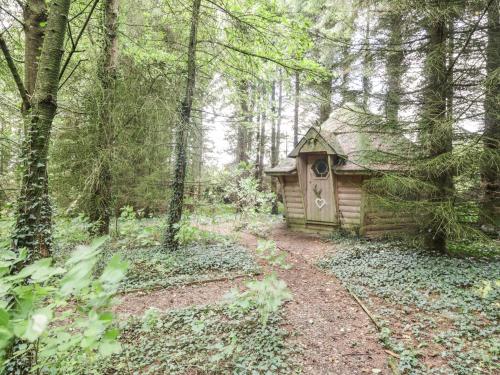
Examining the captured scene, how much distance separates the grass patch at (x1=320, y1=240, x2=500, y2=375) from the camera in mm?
3221

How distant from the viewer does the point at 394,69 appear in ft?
21.8

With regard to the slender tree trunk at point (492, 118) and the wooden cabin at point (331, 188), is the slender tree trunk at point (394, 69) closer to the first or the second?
the slender tree trunk at point (492, 118)

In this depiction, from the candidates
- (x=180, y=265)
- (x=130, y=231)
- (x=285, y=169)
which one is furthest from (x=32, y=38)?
(x=285, y=169)

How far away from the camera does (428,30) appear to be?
6316 millimetres

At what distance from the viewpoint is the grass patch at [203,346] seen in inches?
121

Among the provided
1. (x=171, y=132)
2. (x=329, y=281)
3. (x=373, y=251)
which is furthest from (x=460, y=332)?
(x=171, y=132)

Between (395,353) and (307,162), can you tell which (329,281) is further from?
(307,162)

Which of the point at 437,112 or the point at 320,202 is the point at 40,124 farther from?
the point at 320,202

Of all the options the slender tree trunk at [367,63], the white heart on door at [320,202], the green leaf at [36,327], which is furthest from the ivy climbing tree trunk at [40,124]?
the white heart on door at [320,202]

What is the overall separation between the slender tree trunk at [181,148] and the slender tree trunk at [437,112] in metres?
5.40

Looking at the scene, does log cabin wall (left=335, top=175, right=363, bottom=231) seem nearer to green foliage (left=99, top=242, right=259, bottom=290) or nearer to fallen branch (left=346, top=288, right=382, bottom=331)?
green foliage (left=99, top=242, right=259, bottom=290)

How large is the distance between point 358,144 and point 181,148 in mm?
6480

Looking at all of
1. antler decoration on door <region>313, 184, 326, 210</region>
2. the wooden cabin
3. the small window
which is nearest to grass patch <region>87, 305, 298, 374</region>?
the wooden cabin

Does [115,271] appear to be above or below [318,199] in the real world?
above
